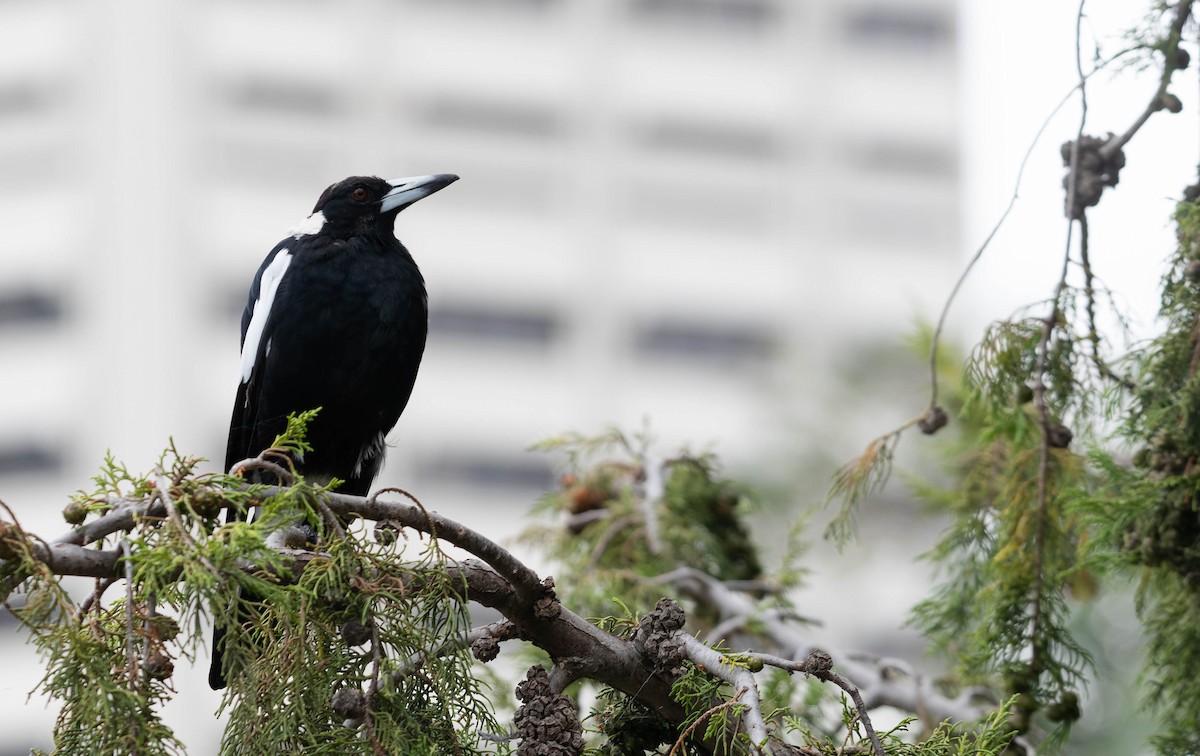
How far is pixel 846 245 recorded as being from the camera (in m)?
32.7

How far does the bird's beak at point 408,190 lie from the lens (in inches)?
141

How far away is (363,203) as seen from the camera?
357cm

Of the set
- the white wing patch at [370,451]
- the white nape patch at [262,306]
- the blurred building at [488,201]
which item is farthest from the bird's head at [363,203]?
the blurred building at [488,201]

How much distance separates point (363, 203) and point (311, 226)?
16cm

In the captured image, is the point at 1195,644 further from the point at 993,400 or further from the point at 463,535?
the point at 463,535

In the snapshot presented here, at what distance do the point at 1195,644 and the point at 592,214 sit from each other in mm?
27285

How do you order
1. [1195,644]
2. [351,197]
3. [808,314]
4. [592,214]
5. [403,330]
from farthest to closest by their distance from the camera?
[808,314]
[592,214]
[351,197]
[403,330]
[1195,644]

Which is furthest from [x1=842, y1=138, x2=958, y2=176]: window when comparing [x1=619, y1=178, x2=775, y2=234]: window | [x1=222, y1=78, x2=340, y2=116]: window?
[x1=222, y1=78, x2=340, y2=116]: window

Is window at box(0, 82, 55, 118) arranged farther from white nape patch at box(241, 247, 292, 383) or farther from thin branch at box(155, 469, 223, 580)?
→ thin branch at box(155, 469, 223, 580)

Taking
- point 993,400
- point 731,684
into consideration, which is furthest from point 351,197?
point 731,684

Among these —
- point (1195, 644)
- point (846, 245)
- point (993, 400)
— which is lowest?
point (1195, 644)

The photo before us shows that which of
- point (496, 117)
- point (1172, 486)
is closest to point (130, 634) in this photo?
point (1172, 486)

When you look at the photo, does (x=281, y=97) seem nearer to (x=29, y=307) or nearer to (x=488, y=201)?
(x=488, y=201)

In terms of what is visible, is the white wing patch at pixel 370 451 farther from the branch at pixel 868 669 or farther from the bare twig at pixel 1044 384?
the bare twig at pixel 1044 384
